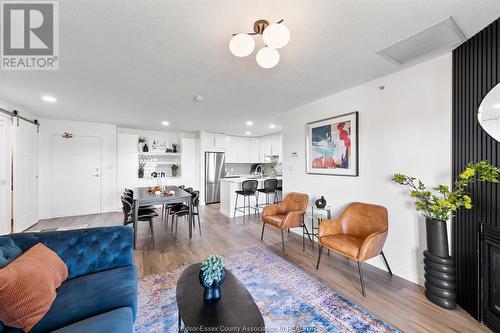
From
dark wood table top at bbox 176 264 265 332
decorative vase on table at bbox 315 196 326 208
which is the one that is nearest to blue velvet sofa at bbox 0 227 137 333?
dark wood table top at bbox 176 264 265 332

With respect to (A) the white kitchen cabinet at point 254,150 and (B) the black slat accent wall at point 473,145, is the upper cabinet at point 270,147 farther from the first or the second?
(B) the black slat accent wall at point 473,145

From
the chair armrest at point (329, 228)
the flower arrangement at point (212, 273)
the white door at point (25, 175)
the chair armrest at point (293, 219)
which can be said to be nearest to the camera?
the flower arrangement at point (212, 273)

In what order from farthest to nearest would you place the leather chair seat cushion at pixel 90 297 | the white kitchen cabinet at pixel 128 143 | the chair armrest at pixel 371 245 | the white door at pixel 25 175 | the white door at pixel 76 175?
the white kitchen cabinet at pixel 128 143 → the white door at pixel 76 175 → the white door at pixel 25 175 → the chair armrest at pixel 371 245 → the leather chair seat cushion at pixel 90 297

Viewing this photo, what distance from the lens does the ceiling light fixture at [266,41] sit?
132 centimetres

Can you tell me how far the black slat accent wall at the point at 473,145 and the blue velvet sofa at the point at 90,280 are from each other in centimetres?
270

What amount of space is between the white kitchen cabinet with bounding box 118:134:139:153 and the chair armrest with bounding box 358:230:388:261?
5997mm

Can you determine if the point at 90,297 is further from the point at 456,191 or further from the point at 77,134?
the point at 77,134

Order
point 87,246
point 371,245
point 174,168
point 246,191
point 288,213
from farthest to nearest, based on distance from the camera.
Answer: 1. point 174,168
2. point 246,191
3. point 288,213
4. point 371,245
5. point 87,246

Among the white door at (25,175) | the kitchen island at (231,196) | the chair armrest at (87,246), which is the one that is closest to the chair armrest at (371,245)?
the chair armrest at (87,246)

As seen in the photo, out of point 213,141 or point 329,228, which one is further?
point 213,141

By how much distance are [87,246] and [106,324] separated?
0.90 meters

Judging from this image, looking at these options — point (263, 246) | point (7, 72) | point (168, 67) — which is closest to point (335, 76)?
point (168, 67)

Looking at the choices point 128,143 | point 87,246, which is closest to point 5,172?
point 128,143

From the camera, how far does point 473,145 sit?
1.75m
